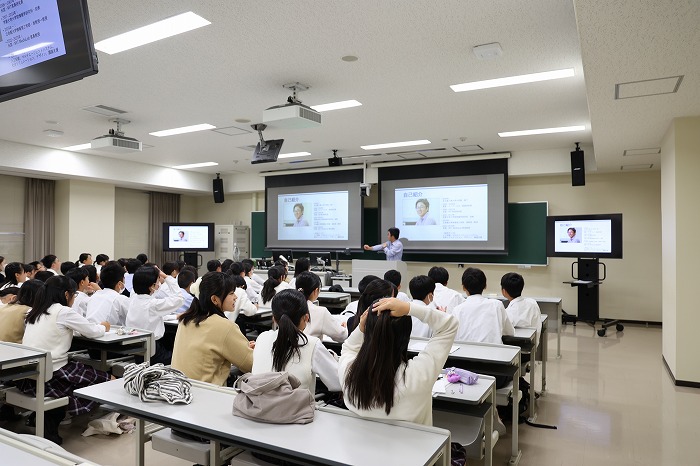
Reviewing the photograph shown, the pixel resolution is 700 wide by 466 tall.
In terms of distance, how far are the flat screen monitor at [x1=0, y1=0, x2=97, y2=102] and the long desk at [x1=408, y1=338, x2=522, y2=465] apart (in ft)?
7.80

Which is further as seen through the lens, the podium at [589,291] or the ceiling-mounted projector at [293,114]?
the podium at [589,291]

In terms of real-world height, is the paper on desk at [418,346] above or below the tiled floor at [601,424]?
above

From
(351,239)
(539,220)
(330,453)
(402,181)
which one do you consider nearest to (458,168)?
(402,181)

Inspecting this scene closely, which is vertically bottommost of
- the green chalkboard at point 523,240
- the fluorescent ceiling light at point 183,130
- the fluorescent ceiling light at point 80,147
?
the green chalkboard at point 523,240

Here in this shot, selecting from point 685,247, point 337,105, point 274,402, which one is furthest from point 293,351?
point 685,247

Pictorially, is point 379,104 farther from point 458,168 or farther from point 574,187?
point 574,187

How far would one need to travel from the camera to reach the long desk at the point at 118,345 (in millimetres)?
3816

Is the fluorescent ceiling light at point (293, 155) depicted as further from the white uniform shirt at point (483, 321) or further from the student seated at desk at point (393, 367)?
the student seated at desk at point (393, 367)

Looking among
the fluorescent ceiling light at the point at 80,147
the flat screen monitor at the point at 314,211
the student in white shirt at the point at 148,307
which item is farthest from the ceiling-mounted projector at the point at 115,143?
the flat screen monitor at the point at 314,211

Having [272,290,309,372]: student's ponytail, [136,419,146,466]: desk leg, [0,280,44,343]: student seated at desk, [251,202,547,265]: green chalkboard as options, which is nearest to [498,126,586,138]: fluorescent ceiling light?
[251,202,547,265]: green chalkboard

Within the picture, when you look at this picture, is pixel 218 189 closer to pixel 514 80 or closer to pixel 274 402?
pixel 514 80

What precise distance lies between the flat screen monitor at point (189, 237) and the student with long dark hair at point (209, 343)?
926 centimetres

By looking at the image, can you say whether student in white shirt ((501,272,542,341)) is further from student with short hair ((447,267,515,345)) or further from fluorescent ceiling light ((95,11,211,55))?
fluorescent ceiling light ((95,11,211,55))

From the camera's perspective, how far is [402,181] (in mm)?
9891
